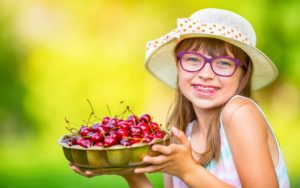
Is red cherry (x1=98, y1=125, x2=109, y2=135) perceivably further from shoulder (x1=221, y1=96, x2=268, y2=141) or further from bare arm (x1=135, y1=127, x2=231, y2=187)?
shoulder (x1=221, y1=96, x2=268, y2=141)

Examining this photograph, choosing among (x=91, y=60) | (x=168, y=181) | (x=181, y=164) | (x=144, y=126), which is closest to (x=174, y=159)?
(x=181, y=164)

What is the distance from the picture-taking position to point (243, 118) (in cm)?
218

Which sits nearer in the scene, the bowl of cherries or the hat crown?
the bowl of cherries

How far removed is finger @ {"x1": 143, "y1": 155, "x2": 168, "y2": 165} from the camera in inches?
77.8

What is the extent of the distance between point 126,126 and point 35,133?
266 cm

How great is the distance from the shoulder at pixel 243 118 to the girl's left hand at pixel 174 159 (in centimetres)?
21

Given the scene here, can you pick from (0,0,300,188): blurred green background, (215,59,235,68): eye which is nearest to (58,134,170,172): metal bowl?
(215,59,235,68): eye

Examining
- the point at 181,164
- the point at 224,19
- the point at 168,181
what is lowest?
the point at 168,181

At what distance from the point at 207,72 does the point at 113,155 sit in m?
0.51

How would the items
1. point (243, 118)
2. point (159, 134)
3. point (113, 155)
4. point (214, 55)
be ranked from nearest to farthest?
point (113, 155)
point (159, 134)
point (243, 118)
point (214, 55)

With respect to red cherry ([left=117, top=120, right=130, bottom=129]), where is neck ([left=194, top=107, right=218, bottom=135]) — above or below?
below

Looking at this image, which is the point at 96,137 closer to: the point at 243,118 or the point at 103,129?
the point at 103,129

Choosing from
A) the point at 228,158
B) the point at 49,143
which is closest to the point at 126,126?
the point at 228,158

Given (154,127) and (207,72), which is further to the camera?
(207,72)
